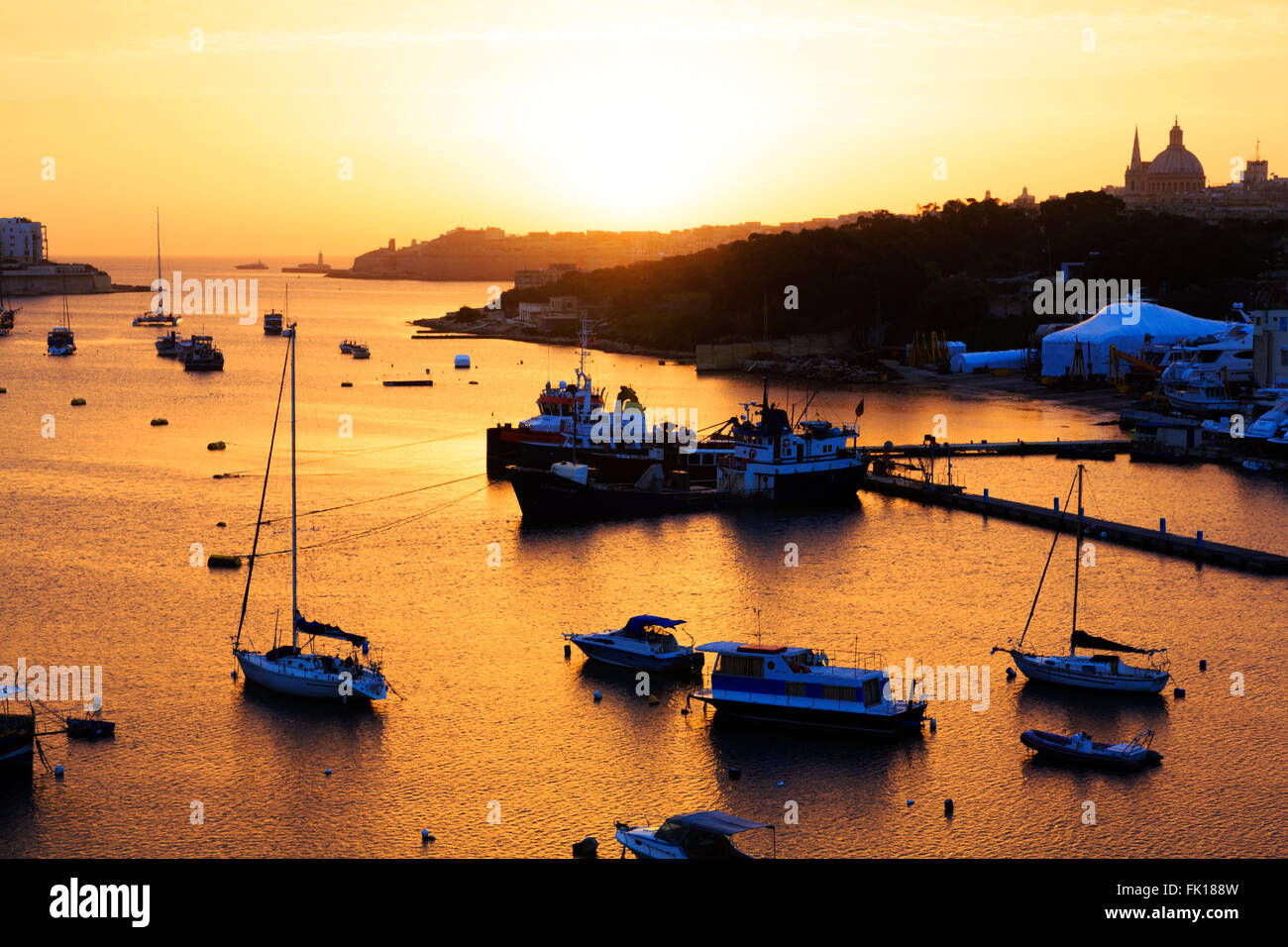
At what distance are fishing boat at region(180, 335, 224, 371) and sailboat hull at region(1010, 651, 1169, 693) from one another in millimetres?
71352

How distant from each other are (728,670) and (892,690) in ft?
9.35

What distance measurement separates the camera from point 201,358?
8269 cm

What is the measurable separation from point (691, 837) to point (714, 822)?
13.6 inches

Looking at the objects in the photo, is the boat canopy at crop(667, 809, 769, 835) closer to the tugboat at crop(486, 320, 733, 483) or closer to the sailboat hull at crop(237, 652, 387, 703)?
the sailboat hull at crop(237, 652, 387, 703)

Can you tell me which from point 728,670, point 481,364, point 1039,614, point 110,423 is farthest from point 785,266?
point 728,670

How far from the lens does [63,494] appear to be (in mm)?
37844

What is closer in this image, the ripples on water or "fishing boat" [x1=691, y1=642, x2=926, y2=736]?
the ripples on water

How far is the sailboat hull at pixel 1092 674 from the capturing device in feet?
66.2

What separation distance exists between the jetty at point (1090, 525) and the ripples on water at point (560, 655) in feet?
2.54

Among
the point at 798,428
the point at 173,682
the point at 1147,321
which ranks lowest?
the point at 173,682

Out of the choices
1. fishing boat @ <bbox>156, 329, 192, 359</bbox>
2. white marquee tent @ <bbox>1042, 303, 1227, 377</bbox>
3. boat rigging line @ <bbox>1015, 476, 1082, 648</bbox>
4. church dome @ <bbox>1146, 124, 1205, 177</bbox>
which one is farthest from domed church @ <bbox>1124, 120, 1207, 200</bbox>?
boat rigging line @ <bbox>1015, 476, 1082, 648</bbox>

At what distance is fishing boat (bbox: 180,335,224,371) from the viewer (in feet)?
269

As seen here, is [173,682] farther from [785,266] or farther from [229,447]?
[785,266]

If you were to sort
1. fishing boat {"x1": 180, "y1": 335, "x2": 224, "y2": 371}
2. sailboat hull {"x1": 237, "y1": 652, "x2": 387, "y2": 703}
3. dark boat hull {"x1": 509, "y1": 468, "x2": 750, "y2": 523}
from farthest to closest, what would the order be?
fishing boat {"x1": 180, "y1": 335, "x2": 224, "y2": 371}, dark boat hull {"x1": 509, "y1": 468, "x2": 750, "y2": 523}, sailboat hull {"x1": 237, "y1": 652, "x2": 387, "y2": 703}
